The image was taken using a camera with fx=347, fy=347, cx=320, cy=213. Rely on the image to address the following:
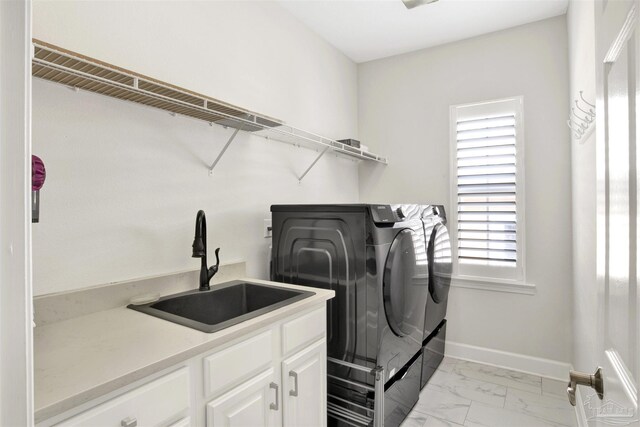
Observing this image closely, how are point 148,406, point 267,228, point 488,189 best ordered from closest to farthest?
1. point 148,406
2. point 267,228
3. point 488,189

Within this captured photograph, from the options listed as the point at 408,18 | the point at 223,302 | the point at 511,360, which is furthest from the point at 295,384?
the point at 408,18

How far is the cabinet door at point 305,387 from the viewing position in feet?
4.64

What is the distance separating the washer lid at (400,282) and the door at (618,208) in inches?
40.4

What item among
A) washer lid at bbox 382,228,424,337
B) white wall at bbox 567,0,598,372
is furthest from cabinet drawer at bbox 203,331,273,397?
white wall at bbox 567,0,598,372

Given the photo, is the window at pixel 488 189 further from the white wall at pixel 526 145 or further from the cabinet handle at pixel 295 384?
the cabinet handle at pixel 295 384

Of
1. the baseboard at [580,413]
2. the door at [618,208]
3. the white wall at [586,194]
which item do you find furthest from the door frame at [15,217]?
the baseboard at [580,413]

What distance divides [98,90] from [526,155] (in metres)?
2.88

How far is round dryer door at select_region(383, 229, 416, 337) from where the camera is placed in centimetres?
182

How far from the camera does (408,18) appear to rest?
8.70 feet

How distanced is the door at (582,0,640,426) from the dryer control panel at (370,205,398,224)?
0.98 meters

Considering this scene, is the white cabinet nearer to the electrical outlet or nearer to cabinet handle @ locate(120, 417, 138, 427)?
cabinet handle @ locate(120, 417, 138, 427)

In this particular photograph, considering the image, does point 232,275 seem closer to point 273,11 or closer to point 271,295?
point 271,295

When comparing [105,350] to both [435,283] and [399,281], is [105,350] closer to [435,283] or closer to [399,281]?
[399,281]

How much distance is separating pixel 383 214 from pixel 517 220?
5.22 ft
